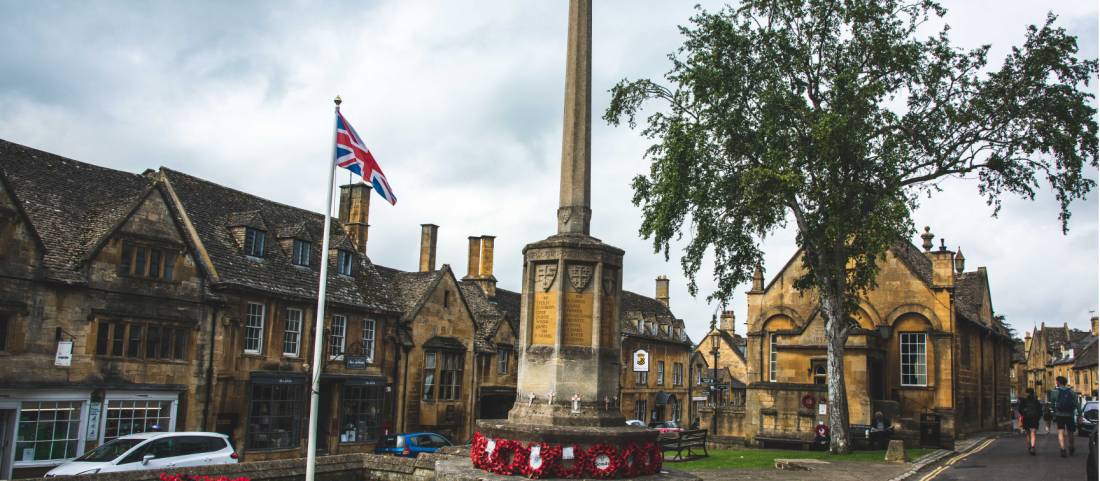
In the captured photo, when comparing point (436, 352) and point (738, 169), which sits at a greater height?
point (738, 169)

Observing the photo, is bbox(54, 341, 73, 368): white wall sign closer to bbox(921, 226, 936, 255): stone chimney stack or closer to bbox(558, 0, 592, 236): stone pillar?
bbox(558, 0, 592, 236): stone pillar

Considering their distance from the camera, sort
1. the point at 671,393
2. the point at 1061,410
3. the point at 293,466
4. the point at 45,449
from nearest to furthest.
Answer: the point at 293,466 → the point at 1061,410 → the point at 45,449 → the point at 671,393

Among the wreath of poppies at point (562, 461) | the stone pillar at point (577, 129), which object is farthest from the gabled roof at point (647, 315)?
the wreath of poppies at point (562, 461)

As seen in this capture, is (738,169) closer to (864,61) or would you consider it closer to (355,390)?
(864,61)

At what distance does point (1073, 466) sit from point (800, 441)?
10.1m

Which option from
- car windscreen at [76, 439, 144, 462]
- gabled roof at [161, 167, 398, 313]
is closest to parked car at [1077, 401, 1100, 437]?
car windscreen at [76, 439, 144, 462]

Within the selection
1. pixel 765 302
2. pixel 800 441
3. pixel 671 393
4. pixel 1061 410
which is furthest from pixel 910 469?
pixel 671 393

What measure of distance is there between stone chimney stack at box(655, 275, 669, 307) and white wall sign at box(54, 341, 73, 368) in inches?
2134

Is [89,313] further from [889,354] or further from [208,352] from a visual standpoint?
[889,354]

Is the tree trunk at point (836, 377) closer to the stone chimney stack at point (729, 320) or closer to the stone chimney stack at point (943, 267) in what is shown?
the stone chimney stack at point (943, 267)

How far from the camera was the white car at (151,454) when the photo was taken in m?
18.0

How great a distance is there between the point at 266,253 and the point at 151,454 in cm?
1594

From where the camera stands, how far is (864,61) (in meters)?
25.7

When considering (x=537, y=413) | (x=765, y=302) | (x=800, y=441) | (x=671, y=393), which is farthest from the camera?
(x=671, y=393)
